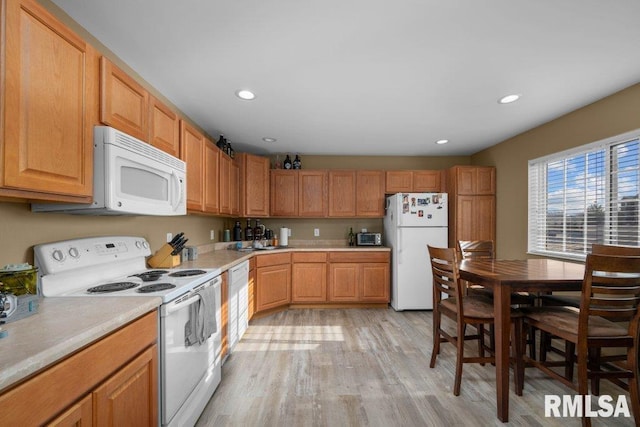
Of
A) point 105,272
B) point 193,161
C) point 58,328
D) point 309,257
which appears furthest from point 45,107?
point 309,257

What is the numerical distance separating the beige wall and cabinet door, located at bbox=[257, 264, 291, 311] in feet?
9.80

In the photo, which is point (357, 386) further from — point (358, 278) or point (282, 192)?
point (282, 192)

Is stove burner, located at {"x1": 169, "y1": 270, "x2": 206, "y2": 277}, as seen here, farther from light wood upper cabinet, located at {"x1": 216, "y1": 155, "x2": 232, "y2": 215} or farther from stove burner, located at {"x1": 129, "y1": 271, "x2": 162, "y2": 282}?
light wood upper cabinet, located at {"x1": 216, "y1": 155, "x2": 232, "y2": 215}

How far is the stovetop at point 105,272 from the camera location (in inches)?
53.5

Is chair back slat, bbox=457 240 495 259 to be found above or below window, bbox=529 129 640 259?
below

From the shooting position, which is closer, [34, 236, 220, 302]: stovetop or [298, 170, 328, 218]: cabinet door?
[34, 236, 220, 302]: stovetop

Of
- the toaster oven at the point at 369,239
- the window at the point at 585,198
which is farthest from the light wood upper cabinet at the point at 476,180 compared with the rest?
the toaster oven at the point at 369,239

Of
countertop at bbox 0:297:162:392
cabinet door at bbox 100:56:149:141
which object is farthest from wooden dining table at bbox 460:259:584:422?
cabinet door at bbox 100:56:149:141

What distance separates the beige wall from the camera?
2.30 meters

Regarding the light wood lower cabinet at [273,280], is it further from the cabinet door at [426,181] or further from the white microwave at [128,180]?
the cabinet door at [426,181]

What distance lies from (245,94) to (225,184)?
1.22m

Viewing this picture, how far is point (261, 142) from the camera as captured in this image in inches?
149

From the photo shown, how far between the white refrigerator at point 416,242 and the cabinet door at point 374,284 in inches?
4.9
